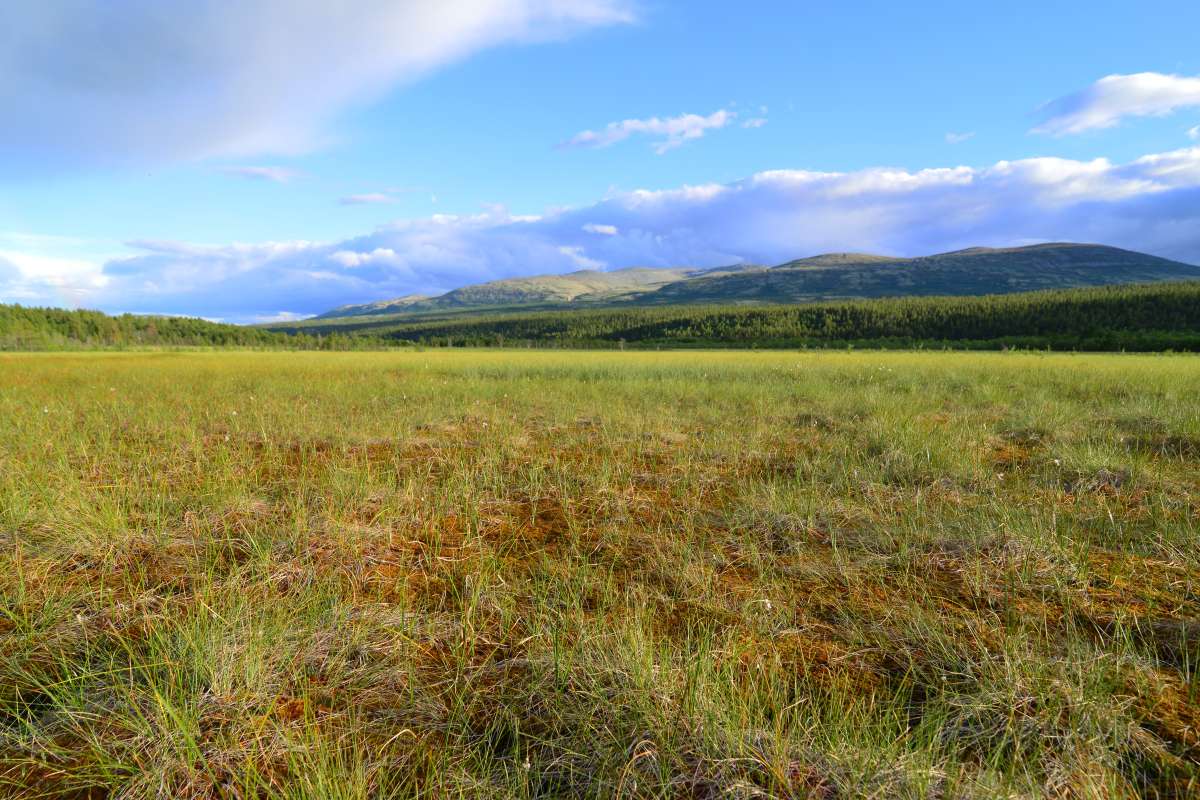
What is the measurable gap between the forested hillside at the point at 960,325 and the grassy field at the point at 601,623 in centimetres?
7567

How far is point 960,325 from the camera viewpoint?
3752 inches

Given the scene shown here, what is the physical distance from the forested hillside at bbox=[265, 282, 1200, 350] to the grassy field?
75671 millimetres

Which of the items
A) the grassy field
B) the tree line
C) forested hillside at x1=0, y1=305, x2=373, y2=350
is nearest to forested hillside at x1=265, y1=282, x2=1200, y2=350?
the tree line

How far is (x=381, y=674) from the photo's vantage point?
7.75ft

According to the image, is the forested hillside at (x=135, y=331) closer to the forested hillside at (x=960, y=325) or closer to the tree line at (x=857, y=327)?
the tree line at (x=857, y=327)

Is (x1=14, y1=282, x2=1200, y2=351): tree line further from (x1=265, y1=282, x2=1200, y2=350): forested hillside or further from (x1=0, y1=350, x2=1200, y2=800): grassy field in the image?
(x1=0, y1=350, x2=1200, y2=800): grassy field

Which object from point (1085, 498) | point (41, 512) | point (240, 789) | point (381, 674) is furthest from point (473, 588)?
point (1085, 498)

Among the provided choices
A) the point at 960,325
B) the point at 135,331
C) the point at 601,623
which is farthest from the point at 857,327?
the point at 135,331

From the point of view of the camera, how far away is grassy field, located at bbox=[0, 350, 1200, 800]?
181cm

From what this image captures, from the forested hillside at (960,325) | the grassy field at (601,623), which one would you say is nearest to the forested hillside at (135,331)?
the forested hillside at (960,325)

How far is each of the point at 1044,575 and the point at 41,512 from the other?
7.61 meters

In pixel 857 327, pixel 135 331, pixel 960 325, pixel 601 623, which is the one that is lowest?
pixel 601 623

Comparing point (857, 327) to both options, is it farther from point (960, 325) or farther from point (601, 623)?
point (601, 623)

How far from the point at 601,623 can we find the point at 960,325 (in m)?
118
